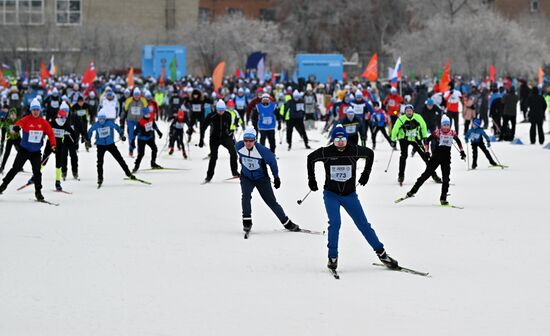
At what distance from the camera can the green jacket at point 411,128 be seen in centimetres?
1886

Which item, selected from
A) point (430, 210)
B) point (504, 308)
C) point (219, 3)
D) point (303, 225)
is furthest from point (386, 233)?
point (219, 3)

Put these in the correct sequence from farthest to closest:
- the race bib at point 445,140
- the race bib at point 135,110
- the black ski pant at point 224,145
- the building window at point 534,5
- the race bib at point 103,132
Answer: the building window at point 534,5
the race bib at point 135,110
the black ski pant at point 224,145
the race bib at point 103,132
the race bib at point 445,140

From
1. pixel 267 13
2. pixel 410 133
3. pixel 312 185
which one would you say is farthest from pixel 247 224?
pixel 267 13

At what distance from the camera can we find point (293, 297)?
9.70m

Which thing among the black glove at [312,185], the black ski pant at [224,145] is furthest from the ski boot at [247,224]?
the black ski pant at [224,145]

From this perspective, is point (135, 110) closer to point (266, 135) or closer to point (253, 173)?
point (266, 135)

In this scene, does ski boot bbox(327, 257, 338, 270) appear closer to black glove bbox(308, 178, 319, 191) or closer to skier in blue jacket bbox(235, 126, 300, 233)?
black glove bbox(308, 178, 319, 191)

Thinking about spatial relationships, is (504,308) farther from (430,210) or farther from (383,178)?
(383,178)

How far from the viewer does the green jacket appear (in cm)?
1886

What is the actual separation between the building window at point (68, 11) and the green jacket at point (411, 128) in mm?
69843

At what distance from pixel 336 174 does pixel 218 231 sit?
10.5 feet

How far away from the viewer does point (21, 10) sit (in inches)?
3246

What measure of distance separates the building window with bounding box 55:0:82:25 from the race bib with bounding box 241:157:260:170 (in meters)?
74.6

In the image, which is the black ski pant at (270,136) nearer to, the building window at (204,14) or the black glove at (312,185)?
the black glove at (312,185)
